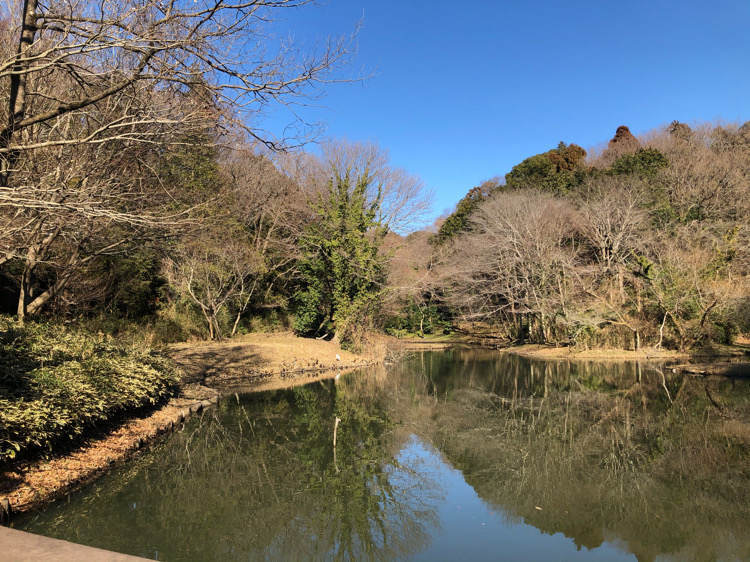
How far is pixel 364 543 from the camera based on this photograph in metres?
5.20

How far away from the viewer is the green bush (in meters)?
5.71

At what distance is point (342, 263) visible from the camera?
862 inches

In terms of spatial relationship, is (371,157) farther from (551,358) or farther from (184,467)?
(184,467)

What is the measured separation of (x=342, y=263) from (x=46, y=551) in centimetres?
1892

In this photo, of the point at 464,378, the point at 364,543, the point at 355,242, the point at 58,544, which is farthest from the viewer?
the point at 355,242

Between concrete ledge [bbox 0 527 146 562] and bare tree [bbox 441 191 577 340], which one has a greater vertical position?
bare tree [bbox 441 191 577 340]

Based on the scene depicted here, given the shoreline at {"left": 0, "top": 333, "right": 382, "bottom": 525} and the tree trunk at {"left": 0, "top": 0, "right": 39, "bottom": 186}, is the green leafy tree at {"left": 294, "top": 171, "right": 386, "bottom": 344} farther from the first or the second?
the tree trunk at {"left": 0, "top": 0, "right": 39, "bottom": 186}

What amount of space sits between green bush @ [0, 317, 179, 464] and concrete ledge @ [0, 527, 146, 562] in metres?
2.35

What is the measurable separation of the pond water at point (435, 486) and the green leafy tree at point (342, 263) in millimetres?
9820

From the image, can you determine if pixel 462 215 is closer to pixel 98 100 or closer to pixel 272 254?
pixel 272 254

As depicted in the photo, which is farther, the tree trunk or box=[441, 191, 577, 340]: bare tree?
box=[441, 191, 577, 340]: bare tree

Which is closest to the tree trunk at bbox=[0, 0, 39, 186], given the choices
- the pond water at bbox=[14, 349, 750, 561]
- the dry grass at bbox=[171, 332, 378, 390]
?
the pond water at bbox=[14, 349, 750, 561]

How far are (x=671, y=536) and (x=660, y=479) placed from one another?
6.06 feet

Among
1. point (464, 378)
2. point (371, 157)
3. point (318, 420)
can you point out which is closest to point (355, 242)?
point (371, 157)
